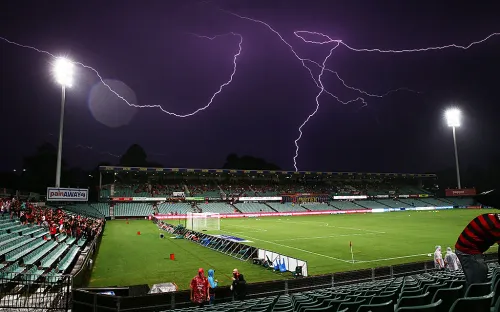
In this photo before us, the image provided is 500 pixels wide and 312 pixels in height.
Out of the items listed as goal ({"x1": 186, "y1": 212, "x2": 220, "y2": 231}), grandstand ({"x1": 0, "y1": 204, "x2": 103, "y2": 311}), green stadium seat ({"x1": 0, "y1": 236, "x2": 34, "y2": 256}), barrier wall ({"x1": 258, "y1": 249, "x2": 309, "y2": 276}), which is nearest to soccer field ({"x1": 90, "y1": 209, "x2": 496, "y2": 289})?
barrier wall ({"x1": 258, "y1": 249, "x2": 309, "y2": 276})

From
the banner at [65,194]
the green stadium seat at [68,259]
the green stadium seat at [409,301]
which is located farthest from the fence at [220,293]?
the banner at [65,194]

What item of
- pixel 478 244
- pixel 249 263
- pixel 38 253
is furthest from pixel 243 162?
pixel 478 244

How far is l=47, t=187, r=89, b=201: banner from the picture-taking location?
3009 cm

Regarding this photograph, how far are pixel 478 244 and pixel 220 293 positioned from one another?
8.25 m

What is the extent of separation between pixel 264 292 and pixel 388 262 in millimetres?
12104

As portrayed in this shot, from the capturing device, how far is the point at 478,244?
17.1ft

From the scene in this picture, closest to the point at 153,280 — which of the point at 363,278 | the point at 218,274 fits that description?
the point at 218,274

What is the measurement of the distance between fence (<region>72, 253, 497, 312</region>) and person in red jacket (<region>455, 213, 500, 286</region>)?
284 inches

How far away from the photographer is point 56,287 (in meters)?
12.9

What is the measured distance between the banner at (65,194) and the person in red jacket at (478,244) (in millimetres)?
32901

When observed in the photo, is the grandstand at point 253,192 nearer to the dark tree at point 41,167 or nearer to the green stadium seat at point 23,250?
the dark tree at point 41,167

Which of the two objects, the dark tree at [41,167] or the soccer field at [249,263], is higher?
the dark tree at [41,167]

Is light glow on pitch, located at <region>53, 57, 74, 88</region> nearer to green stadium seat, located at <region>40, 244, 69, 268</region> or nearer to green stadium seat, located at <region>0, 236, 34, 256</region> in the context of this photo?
green stadium seat, located at <region>0, 236, 34, 256</region>

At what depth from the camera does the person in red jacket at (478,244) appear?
5066mm
